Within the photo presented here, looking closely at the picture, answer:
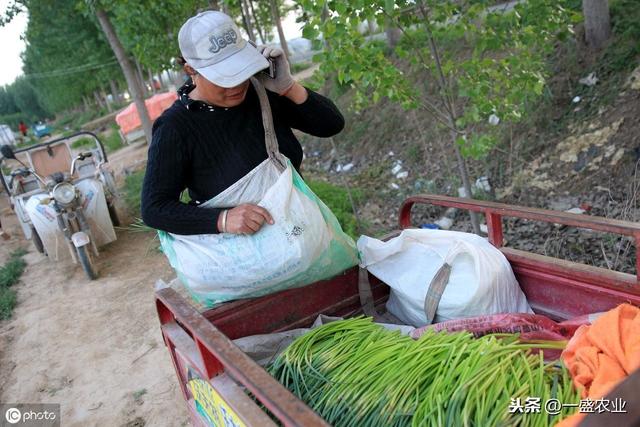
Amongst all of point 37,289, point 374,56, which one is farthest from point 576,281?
point 37,289

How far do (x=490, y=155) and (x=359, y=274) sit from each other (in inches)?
166

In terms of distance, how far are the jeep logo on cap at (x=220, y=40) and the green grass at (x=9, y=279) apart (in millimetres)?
4785

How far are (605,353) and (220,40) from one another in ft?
5.46

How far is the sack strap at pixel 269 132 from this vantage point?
86.3 inches

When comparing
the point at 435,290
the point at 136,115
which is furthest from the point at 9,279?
the point at 136,115

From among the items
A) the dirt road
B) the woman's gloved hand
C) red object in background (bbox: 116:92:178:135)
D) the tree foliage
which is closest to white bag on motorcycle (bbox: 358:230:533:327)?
the woman's gloved hand

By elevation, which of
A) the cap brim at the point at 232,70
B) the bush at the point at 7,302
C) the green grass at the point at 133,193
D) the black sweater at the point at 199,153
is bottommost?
the bush at the point at 7,302

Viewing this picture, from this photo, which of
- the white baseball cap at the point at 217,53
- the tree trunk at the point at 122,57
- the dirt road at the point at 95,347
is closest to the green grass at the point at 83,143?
the tree trunk at the point at 122,57

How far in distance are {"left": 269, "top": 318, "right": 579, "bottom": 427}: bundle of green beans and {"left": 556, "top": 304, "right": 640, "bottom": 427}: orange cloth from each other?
63mm

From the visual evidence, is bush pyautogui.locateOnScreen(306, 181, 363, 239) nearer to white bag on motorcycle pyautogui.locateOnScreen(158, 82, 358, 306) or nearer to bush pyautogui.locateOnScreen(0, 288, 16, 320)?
white bag on motorcycle pyautogui.locateOnScreen(158, 82, 358, 306)

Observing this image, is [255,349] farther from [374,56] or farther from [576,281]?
[374,56]

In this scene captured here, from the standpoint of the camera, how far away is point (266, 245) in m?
2.02

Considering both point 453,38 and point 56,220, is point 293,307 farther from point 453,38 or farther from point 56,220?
point 56,220

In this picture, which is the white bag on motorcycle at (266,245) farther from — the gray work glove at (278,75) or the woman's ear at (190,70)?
the woman's ear at (190,70)
